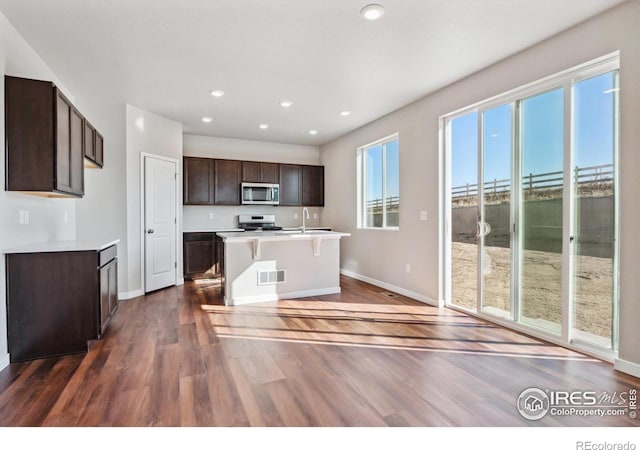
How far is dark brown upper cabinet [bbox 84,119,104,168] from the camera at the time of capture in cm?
376

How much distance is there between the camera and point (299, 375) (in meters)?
2.39

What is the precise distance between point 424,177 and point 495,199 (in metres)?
1.04

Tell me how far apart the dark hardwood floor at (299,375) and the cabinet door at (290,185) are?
3.53 m

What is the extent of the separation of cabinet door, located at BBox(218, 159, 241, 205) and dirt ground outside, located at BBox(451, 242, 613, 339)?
4090 mm

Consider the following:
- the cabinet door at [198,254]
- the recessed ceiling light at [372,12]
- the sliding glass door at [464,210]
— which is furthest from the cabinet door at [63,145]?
the sliding glass door at [464,210]

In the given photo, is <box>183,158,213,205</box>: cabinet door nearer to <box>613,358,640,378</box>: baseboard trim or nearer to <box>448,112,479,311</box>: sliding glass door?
<box>448,112,479,311</box>: sliding glass door

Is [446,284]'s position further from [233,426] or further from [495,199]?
[233,426]

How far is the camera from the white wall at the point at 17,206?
253 centimetres

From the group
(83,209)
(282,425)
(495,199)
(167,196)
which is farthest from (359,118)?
(282,425)

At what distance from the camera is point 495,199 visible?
11.7ft

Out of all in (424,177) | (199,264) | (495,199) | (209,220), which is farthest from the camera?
(209,220)

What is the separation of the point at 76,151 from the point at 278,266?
2.60 metres

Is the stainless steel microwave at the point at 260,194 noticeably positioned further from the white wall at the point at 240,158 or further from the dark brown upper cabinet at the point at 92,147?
the dark brown upper cabinet at the point at 92,147

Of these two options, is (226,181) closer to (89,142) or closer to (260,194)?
(260,194)
